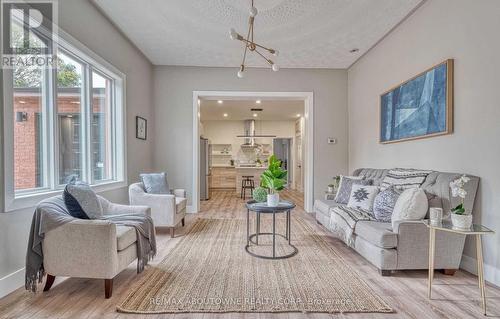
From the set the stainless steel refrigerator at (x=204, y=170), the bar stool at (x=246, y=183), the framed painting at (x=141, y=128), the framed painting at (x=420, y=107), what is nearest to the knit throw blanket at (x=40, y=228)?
the framed painting at (x=141, y=128)

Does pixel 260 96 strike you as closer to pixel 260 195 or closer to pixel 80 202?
pixel 260 195

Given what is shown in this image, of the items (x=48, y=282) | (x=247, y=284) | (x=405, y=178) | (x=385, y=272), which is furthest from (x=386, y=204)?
(x=48, y=282)

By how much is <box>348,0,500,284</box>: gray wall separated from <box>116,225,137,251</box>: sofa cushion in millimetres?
3210

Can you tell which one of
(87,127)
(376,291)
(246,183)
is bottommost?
(376,291)

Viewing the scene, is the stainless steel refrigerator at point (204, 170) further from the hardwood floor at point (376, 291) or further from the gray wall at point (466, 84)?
the gray wall at point (466, 84)

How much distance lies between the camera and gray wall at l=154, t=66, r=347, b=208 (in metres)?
5.21

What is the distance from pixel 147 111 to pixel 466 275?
206 inches

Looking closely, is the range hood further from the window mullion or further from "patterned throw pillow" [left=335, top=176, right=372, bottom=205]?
the window mullion

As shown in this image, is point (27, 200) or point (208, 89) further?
point (208, 89)

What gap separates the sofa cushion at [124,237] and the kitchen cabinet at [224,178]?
686 cm

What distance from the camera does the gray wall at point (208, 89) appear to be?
17.1 ft

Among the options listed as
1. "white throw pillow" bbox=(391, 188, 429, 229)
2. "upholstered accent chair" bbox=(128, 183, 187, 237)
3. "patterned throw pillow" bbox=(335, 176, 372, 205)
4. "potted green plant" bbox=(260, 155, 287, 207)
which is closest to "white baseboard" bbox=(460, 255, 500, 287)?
"white throw pillow" bbox=(391, 188, 429, 229)

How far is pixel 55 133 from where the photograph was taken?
2621mm

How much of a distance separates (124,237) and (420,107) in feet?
11.7
